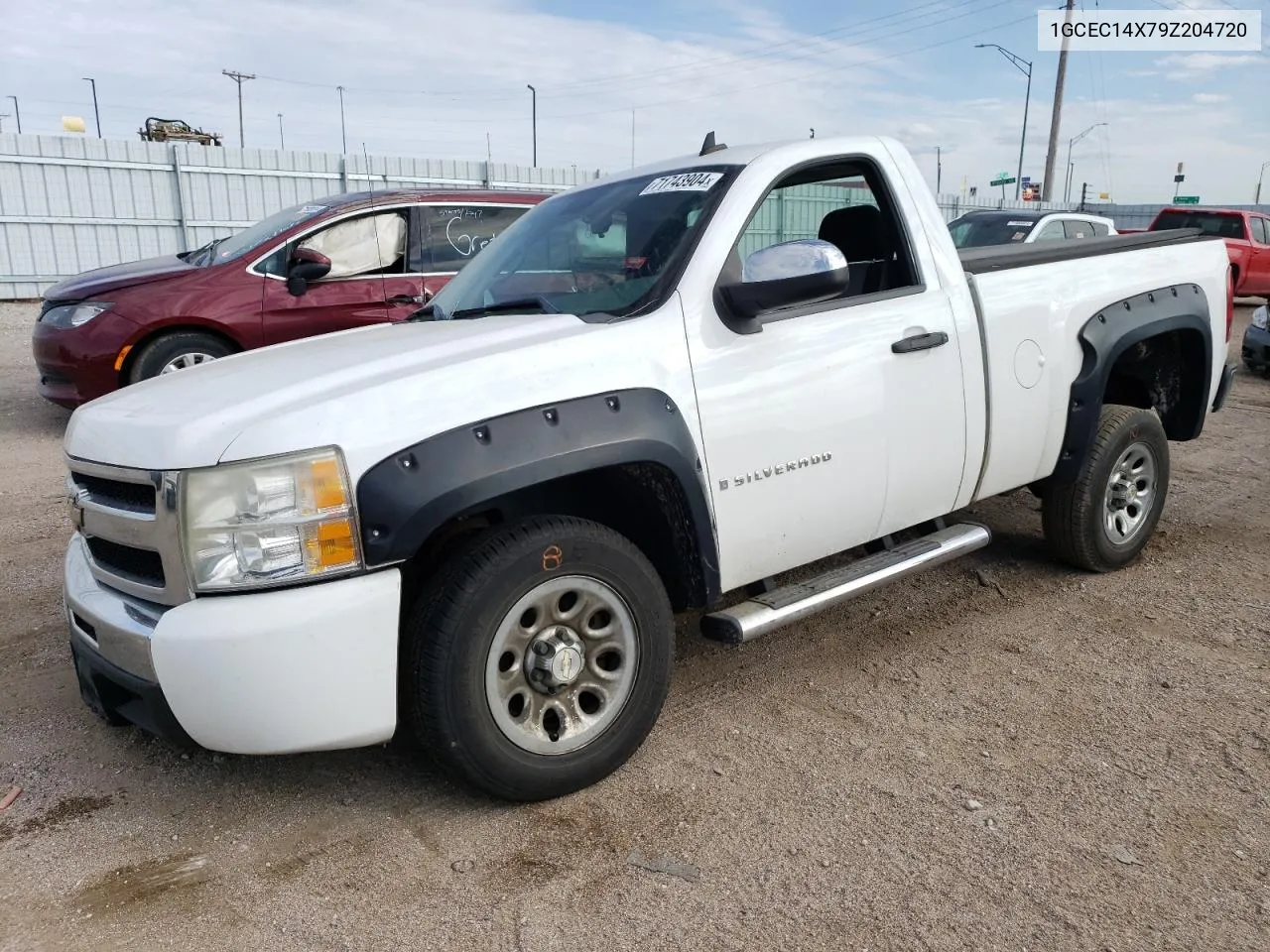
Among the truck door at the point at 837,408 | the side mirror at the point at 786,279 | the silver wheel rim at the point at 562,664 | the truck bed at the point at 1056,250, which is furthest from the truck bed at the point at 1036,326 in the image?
the silver wheel rim at the point at 562,664

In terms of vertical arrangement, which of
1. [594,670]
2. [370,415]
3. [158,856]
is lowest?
[158,856]

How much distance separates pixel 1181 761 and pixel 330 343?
121 inches

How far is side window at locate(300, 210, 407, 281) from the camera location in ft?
26.3

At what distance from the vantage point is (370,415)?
2566 millimetres

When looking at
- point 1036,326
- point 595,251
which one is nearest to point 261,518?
point 595,251

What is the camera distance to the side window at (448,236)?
8.23 m

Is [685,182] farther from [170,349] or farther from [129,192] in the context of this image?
[129,192]

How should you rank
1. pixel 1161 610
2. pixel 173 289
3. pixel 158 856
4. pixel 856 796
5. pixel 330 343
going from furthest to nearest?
pixel 173 289, pixel 1161 610, pixel 330 343, pixel 856 796, pixel 158 856

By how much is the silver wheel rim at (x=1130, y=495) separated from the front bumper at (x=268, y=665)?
3466mm

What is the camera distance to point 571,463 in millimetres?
2777

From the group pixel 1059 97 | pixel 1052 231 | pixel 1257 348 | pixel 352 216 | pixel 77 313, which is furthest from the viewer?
pixel 1059 97

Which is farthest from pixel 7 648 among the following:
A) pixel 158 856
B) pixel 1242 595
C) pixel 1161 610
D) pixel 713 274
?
pixel 1242 595

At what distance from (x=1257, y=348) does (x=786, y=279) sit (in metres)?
9.74

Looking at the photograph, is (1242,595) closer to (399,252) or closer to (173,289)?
(399,252)
